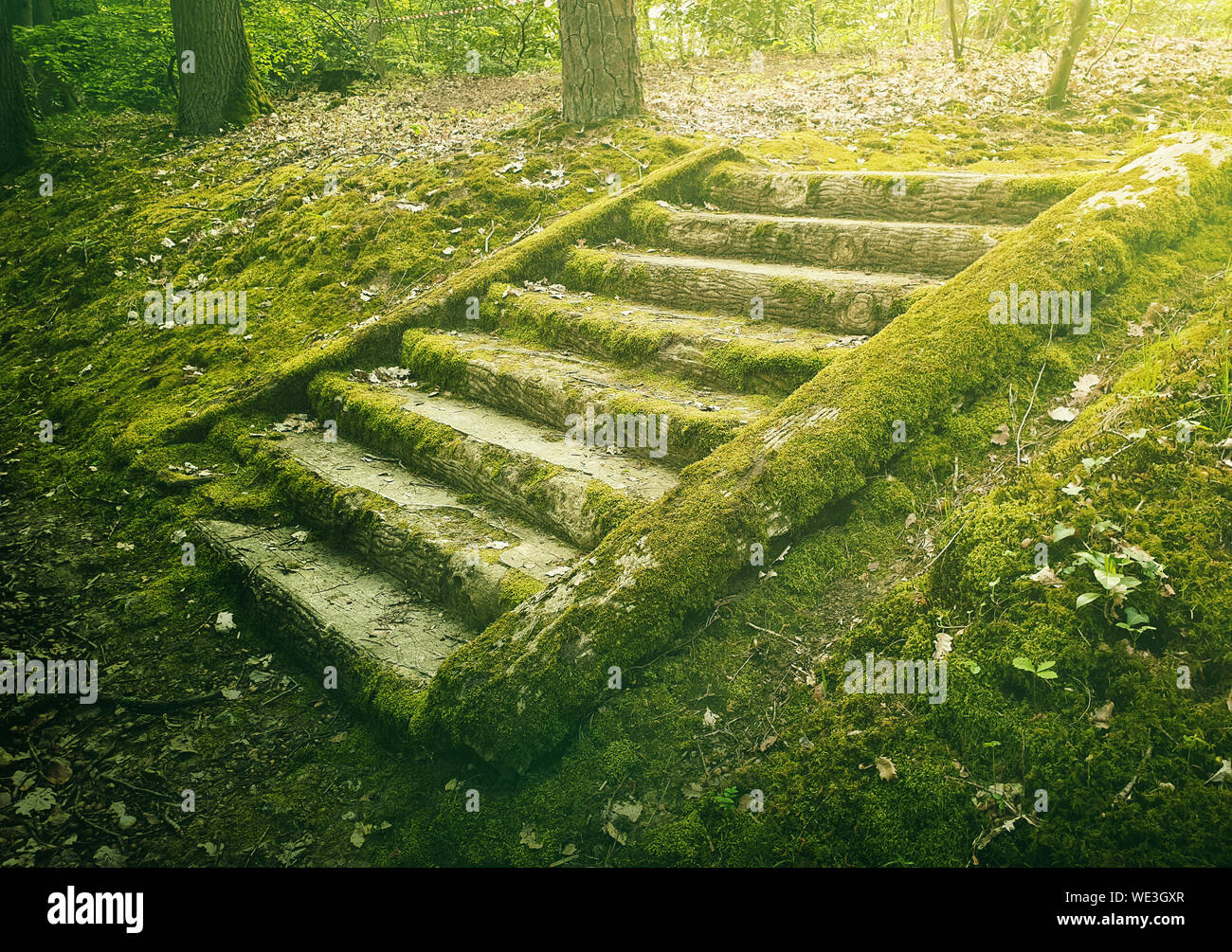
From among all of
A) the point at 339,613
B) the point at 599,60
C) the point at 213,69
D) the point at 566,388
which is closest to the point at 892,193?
the point at 566,388

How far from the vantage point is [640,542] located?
11.2ft

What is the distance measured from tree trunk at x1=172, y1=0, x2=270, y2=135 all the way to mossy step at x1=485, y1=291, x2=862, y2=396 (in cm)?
741

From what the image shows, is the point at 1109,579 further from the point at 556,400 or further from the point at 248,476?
the point at 248,476

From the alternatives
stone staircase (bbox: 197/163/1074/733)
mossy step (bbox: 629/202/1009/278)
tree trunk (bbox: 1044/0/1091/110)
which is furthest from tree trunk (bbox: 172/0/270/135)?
tree trunk (bbox: 1044/0/1091/110)

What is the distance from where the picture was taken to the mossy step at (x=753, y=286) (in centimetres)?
468

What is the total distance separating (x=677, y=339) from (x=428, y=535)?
2.05 meters

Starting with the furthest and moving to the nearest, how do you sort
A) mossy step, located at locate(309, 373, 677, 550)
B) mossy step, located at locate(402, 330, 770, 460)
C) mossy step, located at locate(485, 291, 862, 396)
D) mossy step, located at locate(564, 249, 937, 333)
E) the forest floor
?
mossy step, located at locate(564, 249, 937, 333) → mossy step, located at locate(485, 291, 862, 396) → mossy step, located at locate(402, 330, 770, 460) → mossy step, located at locate(309, 373, 677, 550) → the forest floor

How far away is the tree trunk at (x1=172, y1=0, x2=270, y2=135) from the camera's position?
9.93m

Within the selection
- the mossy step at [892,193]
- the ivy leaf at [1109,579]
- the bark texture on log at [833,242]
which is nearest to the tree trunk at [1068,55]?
the mossy step at [892,193]

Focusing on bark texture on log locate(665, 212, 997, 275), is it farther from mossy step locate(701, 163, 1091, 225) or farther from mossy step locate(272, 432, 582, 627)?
mossy step locate(272, 432, 582, 627)

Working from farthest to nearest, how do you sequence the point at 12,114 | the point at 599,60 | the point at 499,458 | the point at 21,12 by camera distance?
the point at 21,12
the point at 12,114
the point at 599,60
the point at 499,458

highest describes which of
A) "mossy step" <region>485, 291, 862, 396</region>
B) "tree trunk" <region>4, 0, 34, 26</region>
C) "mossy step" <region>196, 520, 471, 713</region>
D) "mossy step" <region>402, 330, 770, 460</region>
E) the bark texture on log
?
"tree trunk" <region>4, 0, 34, 26</region>

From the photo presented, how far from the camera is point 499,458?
4.50 m
